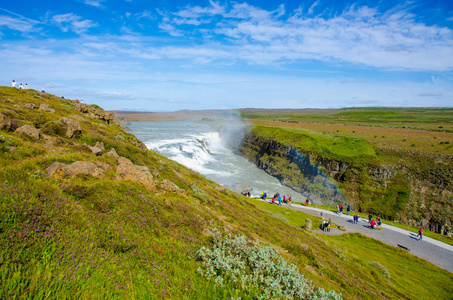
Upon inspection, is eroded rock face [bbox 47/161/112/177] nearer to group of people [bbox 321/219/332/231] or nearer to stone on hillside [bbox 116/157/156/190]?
stone on hillside [bbox 116/157/156/190]

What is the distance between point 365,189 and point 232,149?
56.3 meters

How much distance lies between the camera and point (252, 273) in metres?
7.09

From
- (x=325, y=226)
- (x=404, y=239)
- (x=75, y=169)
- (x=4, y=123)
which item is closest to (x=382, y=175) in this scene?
(x=404, y=239)

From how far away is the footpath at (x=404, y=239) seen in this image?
976 inches

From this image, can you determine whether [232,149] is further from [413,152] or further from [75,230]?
[75,230]

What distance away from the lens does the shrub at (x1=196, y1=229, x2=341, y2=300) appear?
6270 millimetres

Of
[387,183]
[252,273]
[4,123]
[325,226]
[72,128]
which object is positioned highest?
[4,123]

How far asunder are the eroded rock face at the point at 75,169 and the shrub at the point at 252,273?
18.3ft

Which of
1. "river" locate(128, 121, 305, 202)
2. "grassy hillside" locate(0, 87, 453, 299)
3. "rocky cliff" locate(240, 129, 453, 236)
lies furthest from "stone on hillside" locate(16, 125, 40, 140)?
"rocky cliff" locate(240, 129, 453, 236)

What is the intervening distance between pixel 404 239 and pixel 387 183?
16380mm

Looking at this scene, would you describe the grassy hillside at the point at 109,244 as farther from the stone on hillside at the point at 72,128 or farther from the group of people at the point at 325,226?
the group of people at the point at 325,226

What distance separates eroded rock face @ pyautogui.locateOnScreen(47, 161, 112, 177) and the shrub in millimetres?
5579

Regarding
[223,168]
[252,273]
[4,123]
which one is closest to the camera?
[252,273]

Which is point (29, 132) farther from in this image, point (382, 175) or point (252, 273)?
point (382, 175)
